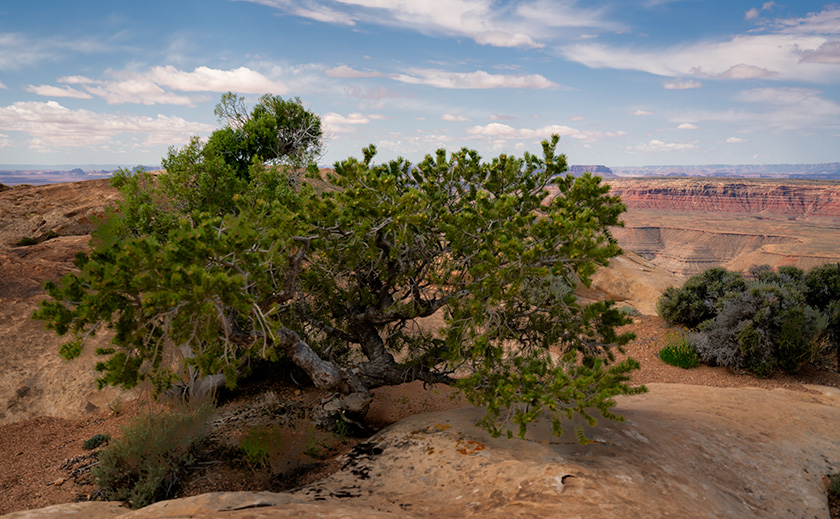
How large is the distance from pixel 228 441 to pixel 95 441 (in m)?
2.41

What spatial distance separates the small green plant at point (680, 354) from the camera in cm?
1280

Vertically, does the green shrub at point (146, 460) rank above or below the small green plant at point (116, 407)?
above

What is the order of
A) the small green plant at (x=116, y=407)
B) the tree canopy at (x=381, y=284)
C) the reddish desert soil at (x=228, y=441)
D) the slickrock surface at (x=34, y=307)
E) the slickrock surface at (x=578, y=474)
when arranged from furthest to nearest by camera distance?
the slickrock surface at (x=34, y=307) < the small green plant at (x=116, y=407) < the reddish desert soil at (x=228, y=441) < the slickrock surface at (x=578, y=474) < the tree canopy at (x=381, y=284)

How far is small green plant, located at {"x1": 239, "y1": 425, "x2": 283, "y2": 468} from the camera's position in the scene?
21.7 feet

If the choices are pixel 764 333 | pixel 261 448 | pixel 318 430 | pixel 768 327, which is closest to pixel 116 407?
pixel 318 430

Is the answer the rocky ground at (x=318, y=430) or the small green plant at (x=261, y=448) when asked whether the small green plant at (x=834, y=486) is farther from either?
the small green plant at (x=261, y=448)

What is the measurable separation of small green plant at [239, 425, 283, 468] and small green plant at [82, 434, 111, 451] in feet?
9.53

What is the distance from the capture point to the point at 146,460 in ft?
20.3

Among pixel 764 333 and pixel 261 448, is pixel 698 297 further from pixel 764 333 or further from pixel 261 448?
pixel 261 448

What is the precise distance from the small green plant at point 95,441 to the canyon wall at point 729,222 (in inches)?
4068

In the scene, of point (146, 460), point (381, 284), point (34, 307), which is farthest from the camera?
point (34, 307)

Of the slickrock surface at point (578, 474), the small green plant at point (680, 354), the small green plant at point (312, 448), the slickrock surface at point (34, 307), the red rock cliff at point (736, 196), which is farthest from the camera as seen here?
the red rock cliff at point (736, 196)

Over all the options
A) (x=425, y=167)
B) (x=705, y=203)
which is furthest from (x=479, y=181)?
(x=705, y=203)

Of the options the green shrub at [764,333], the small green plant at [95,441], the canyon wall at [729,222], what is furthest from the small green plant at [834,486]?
the canyon wall at [729,222]
